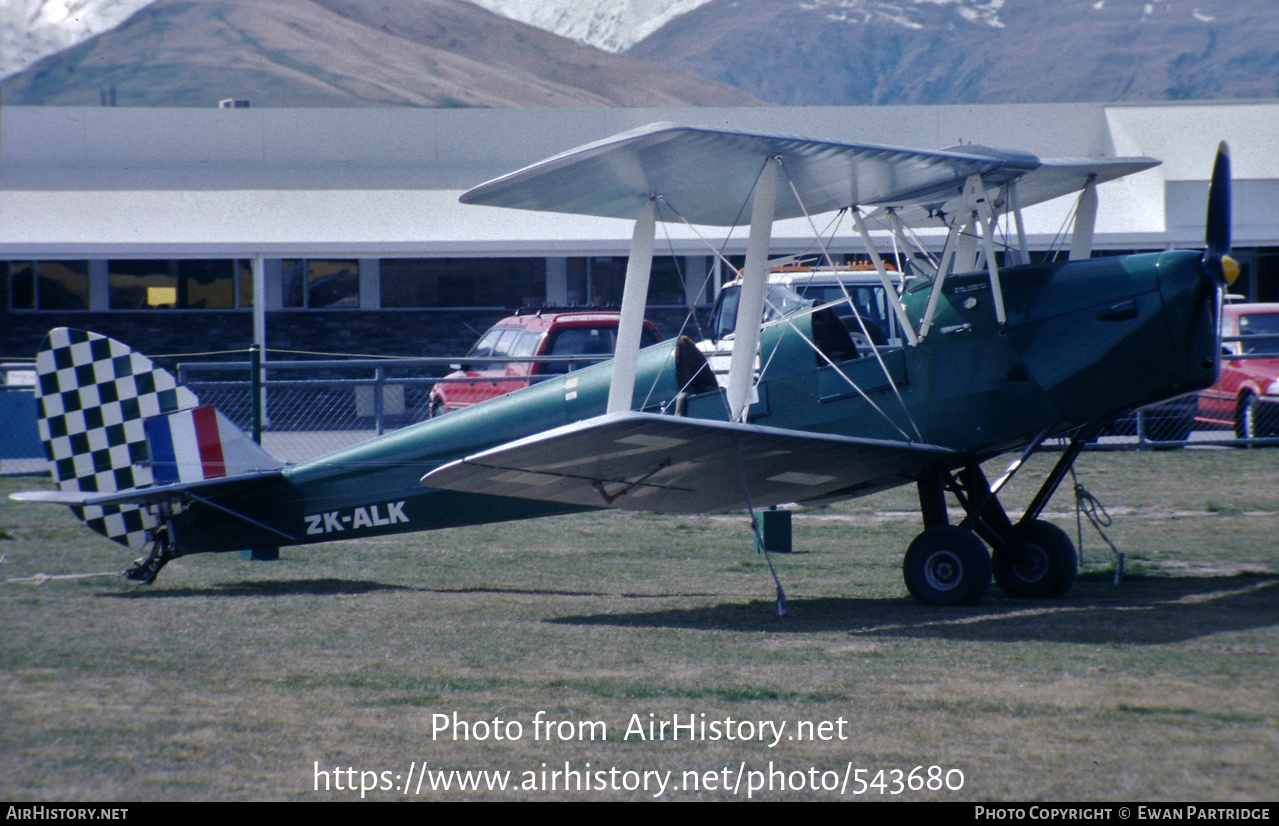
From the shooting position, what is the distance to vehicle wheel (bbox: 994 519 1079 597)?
7109mm

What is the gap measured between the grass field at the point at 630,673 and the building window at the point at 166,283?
573 inches

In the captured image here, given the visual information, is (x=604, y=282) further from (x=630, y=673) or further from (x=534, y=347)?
(x=630, y=673)

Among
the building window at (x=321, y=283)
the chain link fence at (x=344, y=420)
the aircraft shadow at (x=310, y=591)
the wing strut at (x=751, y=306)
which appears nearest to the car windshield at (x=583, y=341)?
the chain link fence at (x=344, y=420)

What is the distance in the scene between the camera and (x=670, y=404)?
7.39m

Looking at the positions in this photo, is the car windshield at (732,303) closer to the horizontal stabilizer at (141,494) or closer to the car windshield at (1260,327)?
the car windshield at (1260,327)

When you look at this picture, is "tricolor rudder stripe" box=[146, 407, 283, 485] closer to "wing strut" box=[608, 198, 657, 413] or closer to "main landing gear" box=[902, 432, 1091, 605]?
"wing strut" box=[608, 198, 657, 413]

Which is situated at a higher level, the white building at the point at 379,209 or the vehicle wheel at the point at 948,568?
the white building at the point at 379,209

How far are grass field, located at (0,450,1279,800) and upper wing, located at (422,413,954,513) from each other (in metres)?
0.65

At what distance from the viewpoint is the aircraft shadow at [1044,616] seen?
5.99 metres

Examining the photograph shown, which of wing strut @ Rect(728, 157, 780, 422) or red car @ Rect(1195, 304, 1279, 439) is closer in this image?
wing strut @ Rect(728, 157, 780, 422)

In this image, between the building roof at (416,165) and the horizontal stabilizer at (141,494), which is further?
the building roof at (416,165)

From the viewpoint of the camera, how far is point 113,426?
7633 millimetres

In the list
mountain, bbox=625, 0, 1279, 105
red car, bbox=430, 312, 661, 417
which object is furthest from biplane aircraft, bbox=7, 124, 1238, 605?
mountain, bbox=625, 0, 1279, 105

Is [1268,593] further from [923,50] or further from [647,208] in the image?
[923,50]
